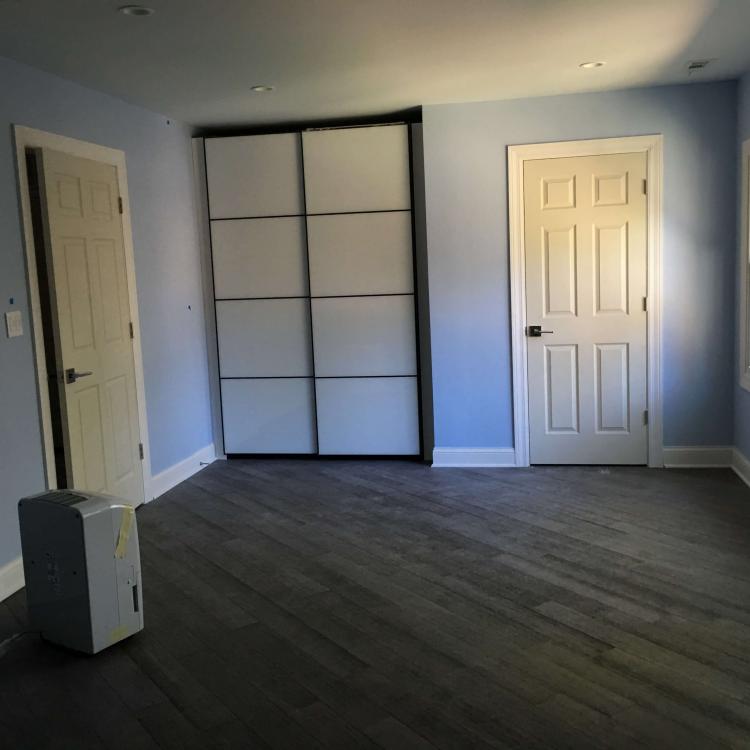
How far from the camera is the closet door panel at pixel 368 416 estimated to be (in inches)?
234

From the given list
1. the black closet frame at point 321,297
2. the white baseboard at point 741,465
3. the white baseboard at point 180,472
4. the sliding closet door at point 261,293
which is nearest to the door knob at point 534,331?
the black closet frame at point 321,297

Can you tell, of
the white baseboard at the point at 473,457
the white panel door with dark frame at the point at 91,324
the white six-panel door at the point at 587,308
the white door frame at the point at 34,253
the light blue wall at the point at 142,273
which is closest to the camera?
the light blue wall at the point at 142,273

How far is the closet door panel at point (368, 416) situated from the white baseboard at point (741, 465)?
2149 mm

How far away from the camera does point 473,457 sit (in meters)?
5.70

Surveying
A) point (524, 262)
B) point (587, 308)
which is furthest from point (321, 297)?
point (587, 308)

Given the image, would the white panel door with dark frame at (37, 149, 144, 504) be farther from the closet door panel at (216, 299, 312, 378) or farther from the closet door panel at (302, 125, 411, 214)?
the closet door panel at (302, 125, 411, 214)

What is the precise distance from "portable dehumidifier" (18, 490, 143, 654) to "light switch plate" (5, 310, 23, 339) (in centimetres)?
99

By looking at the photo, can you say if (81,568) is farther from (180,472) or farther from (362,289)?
(362,289)

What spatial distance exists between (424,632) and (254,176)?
3.86 metres

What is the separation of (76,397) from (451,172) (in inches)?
111

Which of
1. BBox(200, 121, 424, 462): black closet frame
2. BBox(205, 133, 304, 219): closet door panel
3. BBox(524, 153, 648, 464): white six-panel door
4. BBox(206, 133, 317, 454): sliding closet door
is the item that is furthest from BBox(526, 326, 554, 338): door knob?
BBox(205, 133, 304, 219): closet door panel

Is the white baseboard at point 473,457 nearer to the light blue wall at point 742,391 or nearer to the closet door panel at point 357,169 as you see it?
the light blue wall at point 742,391

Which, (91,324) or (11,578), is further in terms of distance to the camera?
(91,324)

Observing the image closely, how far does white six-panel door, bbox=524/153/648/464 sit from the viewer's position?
210 inches
